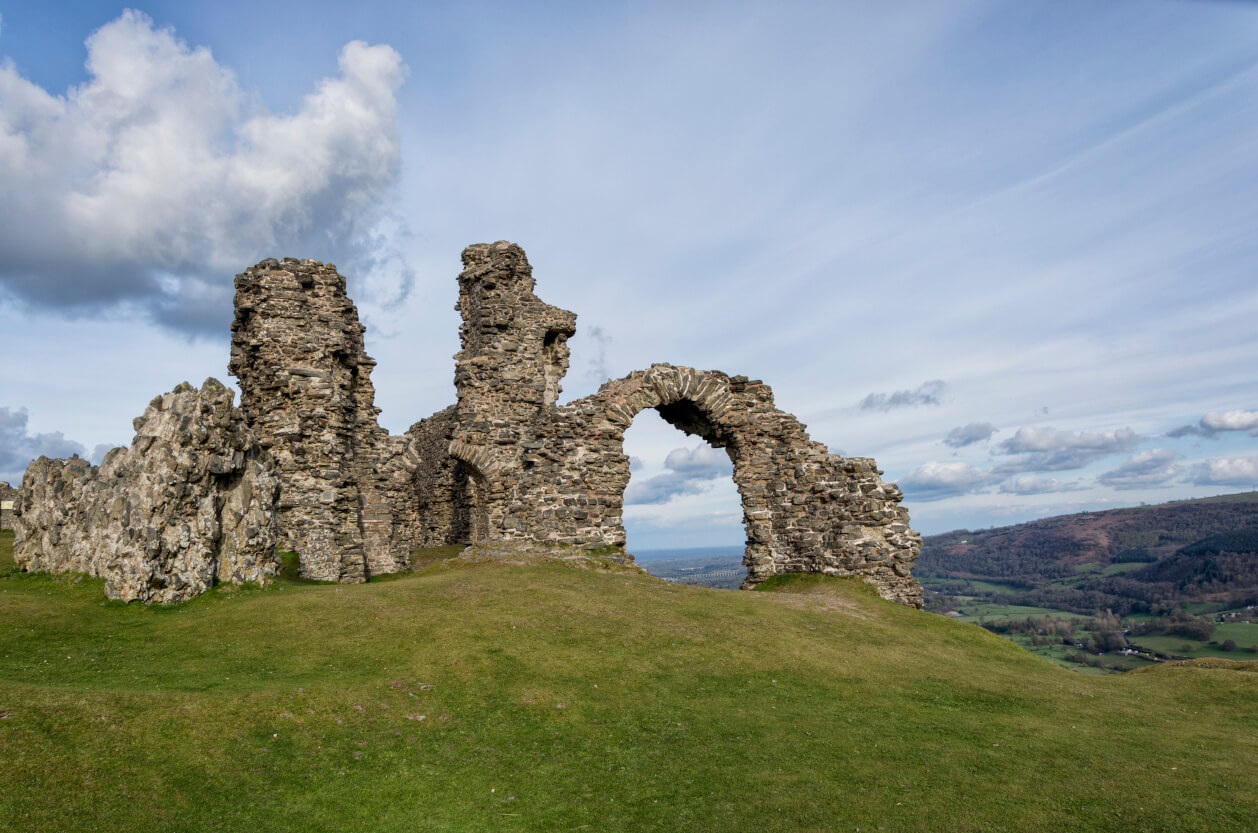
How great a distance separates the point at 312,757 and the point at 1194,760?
11061 mm

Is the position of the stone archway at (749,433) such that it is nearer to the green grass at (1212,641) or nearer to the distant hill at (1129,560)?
the green grass at (1212,641)

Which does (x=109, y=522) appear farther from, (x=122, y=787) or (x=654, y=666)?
(x=654, y=666)

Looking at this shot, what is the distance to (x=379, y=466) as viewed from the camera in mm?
28266

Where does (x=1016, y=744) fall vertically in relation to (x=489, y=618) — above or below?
below

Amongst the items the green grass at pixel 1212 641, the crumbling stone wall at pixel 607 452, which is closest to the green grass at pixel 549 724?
the crumbling stone wall at pixel 607 452

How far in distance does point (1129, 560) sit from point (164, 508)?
183 meters

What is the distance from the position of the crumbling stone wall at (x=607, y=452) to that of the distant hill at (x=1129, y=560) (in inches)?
4178

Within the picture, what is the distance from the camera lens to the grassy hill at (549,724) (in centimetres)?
671

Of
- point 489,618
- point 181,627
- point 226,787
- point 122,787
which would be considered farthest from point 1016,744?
point 181,627

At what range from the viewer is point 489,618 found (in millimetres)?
12141

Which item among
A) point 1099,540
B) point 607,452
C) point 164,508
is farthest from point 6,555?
point 1099,540

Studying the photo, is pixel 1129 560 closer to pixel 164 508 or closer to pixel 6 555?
pixel 164 508

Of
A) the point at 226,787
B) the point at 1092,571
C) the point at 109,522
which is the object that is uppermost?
the point at 109,522

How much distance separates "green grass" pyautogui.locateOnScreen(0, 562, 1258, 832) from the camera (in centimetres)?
671
